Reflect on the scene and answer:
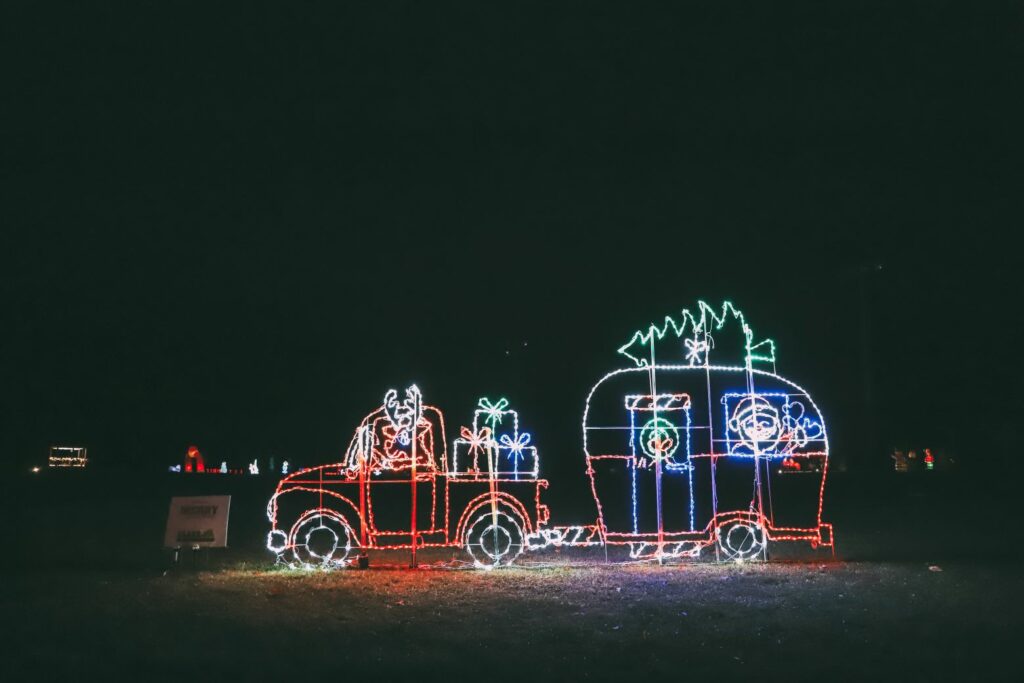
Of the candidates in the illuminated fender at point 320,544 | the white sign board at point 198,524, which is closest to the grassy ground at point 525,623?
the illuminated fender at point 320,544

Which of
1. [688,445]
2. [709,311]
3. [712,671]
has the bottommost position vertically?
[712,671]

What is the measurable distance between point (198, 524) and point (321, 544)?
7.43 feet

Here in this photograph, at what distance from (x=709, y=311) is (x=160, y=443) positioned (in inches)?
1258

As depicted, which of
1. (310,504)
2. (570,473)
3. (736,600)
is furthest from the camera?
(570,473)

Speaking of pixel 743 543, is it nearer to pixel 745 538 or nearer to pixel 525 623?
pixel 745 538

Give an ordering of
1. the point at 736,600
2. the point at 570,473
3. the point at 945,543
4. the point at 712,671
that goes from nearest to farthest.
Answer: the point at 712,671 < the point at 736,600 < the point at 945,543 < the point at 570,473

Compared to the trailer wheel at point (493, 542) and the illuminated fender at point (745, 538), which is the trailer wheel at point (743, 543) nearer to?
the illuminated fender at point (745, 538)

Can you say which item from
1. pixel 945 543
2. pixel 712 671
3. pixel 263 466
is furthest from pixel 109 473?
pixel 712 671

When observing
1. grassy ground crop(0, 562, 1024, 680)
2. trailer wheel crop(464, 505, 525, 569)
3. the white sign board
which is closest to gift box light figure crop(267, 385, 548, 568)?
trailer wheel crop(464, 505, 525, 569)

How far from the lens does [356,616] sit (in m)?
8.47

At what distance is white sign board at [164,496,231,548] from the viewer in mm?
12094

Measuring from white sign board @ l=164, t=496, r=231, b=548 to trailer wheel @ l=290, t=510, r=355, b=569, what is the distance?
1006mm

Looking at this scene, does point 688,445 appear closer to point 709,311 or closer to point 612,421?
point 709,311

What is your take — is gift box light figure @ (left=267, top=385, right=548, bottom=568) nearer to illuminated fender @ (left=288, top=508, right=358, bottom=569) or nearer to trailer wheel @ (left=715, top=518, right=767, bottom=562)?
illuminated fender @ (left=288, top=508, right=358, bottom=569)
